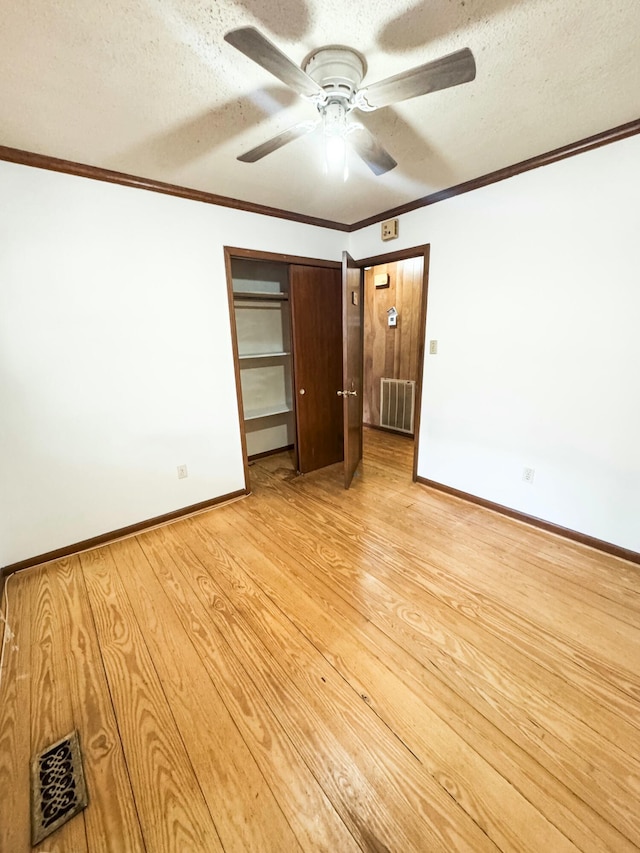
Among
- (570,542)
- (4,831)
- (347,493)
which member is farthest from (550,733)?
(347,493)

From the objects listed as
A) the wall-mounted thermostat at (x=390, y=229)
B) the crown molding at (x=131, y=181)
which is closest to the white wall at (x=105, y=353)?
the crown molding at (x=131, y=181)

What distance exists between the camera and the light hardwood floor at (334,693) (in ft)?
3.34

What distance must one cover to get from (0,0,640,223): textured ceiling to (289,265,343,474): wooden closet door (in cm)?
108

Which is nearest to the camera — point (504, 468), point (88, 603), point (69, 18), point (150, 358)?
point (69, 18)

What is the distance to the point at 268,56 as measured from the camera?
1004mm

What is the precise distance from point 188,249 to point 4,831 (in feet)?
9.71

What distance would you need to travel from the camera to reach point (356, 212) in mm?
3062

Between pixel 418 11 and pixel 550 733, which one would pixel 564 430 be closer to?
pixel 550 733

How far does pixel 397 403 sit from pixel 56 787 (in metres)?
4.36

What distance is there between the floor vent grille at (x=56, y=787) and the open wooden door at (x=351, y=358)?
92.5 inches

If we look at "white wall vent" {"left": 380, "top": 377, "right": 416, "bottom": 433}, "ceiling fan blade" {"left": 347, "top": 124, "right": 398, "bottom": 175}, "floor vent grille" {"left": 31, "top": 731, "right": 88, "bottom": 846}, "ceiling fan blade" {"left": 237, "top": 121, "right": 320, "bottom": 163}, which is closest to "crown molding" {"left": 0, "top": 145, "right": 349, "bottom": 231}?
"ceiling fan blade" {"left": 237, "top": 121, "right": 320, "bottom": 163}

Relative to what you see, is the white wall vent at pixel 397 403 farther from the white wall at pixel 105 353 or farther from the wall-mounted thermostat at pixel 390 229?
the white wall at pixel 105 353

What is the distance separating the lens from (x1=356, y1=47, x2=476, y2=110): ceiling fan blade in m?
1.01

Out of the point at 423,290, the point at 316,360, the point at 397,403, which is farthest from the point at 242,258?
the point at 397,403
